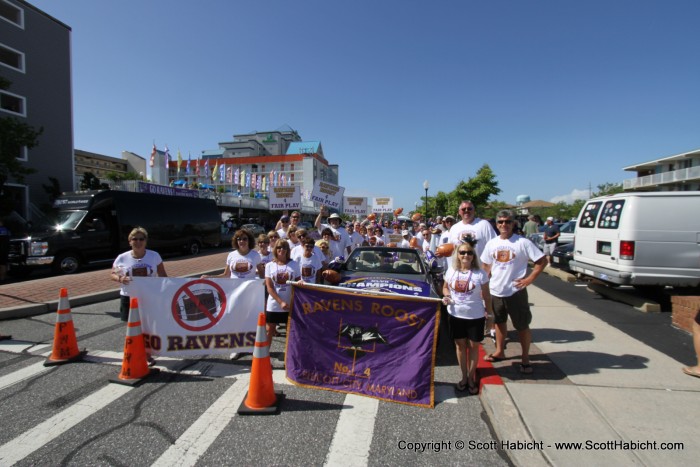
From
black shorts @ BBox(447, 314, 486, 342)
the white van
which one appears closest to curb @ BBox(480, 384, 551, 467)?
black shorts @ BBox(447, 314, 486, 342)

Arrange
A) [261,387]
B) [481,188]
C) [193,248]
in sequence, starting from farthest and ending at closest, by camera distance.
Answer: [481,188]
[193,248]
[261,387]

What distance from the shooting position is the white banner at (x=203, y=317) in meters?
4.10

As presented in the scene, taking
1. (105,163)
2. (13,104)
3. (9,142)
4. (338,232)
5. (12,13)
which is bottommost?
(338,232)

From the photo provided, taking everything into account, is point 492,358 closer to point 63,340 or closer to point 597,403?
point 597,403

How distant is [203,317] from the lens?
4.12 m

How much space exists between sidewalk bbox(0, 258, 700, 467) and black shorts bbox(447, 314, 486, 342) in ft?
1.83

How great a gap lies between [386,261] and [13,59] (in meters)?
31.2

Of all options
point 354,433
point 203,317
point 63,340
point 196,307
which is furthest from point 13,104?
point 354,433

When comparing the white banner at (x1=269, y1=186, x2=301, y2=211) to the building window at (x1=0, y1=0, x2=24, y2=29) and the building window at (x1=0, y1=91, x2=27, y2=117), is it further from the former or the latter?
the building window at (x1=0, y1=0, x2=24, y2=29)

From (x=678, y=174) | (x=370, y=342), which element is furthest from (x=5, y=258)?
(x=678, y=174)

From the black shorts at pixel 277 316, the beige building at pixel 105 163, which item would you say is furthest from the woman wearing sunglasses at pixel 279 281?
the beige building at pixel 105 163

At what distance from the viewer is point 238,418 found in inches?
120

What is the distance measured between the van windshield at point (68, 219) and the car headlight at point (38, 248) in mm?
818

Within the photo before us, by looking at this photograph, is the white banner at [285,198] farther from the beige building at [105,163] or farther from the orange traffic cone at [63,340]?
the beige building at [105,163]
